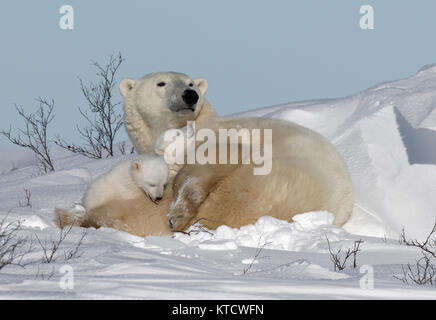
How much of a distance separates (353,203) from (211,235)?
171cm

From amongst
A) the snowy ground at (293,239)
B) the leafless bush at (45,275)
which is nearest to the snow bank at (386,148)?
the snowy ground at (293,239)

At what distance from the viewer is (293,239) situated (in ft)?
16.9

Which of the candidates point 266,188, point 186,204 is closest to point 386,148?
point 266,188

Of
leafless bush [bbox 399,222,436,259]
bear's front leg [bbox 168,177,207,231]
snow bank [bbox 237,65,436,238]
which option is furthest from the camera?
snow bank [bbox 237,65,436,238]

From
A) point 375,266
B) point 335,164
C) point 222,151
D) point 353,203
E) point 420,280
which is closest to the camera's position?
point 420,280

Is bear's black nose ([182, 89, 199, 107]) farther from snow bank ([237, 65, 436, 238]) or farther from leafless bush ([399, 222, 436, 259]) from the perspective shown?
leafless bush ([399, 222, 436, 259])

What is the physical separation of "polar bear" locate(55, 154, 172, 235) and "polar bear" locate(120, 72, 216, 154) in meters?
0.94

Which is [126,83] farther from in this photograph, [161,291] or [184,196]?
[161,291]

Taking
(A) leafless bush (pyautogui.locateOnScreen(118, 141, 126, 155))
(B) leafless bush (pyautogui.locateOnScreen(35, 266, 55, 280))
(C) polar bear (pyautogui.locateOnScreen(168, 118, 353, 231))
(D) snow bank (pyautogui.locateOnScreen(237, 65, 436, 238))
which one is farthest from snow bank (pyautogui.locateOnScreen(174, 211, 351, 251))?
(A) leafless bush (pyautogui.locateOnScreen(118, 141, 126, 155))

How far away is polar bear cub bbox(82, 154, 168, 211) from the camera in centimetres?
532

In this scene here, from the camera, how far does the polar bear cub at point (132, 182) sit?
5.32 meters

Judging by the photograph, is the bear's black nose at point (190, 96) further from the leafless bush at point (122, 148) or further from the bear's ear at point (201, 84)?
the leafless bush at point (122, 148)

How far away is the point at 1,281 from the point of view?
9.09 ft
